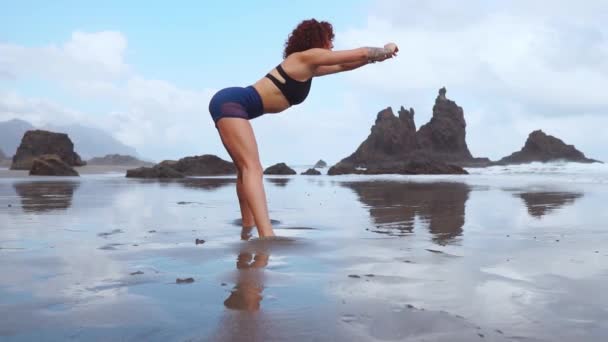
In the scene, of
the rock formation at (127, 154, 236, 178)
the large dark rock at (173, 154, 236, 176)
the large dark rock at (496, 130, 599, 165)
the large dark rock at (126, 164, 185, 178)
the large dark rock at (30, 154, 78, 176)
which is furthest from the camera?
the large dark rock at (496, 130, 599, 165)

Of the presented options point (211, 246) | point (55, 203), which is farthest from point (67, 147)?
point (211, 246)

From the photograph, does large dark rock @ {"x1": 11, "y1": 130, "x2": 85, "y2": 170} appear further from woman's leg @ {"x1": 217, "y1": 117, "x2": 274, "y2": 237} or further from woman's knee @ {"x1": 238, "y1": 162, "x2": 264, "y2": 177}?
woman's knee @ {"x1": 238, "y1": 162, "x2": 264, "y2": 177}

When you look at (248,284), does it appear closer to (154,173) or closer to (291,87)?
(291,87)

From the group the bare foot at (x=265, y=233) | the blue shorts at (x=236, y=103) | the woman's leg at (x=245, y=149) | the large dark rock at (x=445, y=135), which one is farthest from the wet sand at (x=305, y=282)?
the large dark rock at (x=445, y=135)

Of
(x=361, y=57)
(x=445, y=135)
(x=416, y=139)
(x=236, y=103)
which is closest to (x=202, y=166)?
(x=236, y=103)


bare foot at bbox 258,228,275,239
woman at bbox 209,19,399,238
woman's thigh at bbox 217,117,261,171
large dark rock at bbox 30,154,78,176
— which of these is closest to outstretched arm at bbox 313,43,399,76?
woman at bbox 209,19,399,238

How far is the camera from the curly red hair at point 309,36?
3793mm

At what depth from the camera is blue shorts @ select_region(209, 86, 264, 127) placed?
3754 mm

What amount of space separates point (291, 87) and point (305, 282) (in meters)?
1.96

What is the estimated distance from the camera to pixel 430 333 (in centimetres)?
144

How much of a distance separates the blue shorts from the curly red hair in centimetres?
47

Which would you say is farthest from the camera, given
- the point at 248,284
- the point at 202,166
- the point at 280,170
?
the point at 280,170

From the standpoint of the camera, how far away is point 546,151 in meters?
53.6

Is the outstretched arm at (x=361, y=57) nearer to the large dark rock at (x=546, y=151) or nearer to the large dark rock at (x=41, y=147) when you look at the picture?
the large dark rock at (x=41, y=147)
